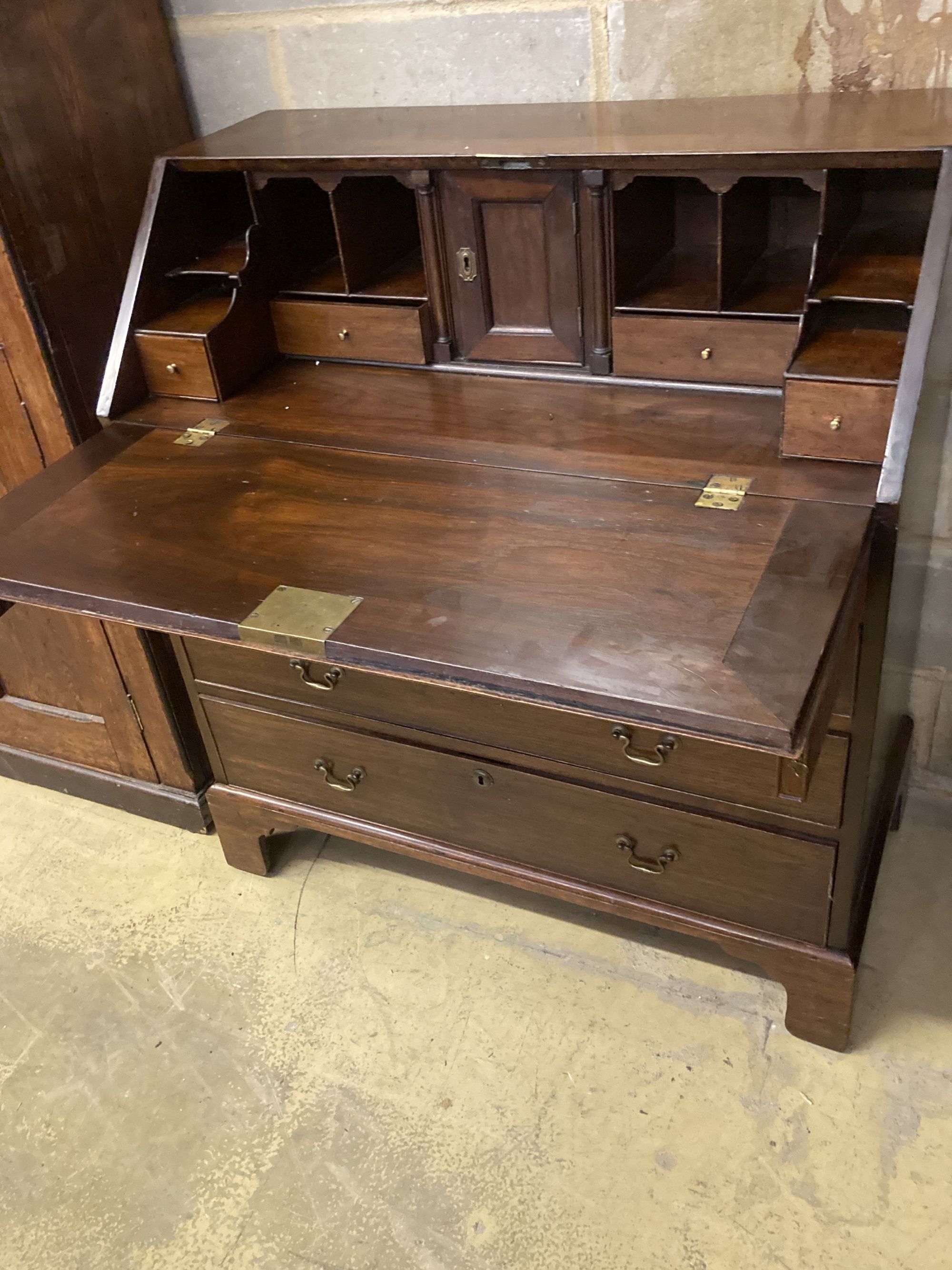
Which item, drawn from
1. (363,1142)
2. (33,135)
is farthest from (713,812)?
(33,135)

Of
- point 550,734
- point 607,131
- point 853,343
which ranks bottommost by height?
point 550,734

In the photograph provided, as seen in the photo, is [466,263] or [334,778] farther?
[334,778]

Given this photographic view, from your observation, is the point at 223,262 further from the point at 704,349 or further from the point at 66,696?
the point at 66,696

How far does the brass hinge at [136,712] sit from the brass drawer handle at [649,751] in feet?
3.39

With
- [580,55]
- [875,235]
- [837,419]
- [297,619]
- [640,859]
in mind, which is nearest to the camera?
[297,619]

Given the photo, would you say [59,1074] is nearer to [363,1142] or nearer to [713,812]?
[363,1142]

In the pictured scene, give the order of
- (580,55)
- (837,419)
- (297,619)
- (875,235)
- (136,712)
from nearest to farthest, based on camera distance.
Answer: (297,619)
(837,419)
(875,235)
(580,55)
(136,712)

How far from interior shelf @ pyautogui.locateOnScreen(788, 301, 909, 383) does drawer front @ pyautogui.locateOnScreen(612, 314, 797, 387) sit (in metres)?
0.06

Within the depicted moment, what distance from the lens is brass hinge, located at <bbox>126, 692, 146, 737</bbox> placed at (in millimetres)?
2021

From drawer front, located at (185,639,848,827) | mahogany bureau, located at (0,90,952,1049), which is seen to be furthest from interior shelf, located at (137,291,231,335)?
drawer front, located at (185,639,848,827)

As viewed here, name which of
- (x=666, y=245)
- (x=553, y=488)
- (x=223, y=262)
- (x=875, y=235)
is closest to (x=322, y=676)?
(x=553, y=488)

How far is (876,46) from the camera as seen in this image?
1496 millimetres

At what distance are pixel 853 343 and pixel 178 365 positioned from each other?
1.01 metres

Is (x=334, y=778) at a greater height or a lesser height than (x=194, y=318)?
lesser
